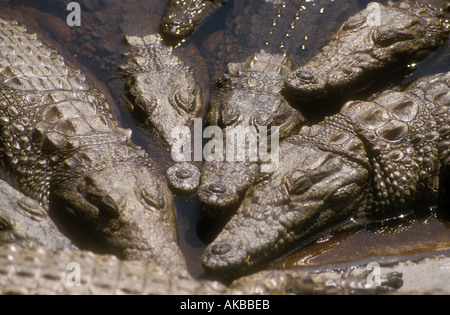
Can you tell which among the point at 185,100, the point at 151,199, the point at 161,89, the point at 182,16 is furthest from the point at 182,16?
the point at 151,199

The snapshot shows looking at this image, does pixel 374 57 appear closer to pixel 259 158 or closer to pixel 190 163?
pixel 259 158

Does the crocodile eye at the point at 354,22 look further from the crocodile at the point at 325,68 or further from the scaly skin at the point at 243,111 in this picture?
the scaly skin at the point at 243,111

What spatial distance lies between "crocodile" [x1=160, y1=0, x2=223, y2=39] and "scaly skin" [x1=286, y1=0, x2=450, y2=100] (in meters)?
1.54

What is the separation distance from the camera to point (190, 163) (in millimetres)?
4516

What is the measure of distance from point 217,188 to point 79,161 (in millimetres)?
1209

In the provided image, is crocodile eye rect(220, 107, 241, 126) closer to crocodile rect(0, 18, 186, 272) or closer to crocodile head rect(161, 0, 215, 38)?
crocodile rect(0, 18, 186, 272)

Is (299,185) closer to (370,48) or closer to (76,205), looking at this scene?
(76,205)

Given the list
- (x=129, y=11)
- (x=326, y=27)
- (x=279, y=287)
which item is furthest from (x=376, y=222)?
(x=129, y=11)

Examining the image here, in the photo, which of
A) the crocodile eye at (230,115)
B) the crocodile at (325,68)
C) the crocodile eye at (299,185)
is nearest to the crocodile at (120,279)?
the crocodile eye at (299,185)

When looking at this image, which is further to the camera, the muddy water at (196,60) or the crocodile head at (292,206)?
the muddy water at (196,60)

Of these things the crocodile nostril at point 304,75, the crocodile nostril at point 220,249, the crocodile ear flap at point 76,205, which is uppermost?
the crocodile nostril at point 304,75

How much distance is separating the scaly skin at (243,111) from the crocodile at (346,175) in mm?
166

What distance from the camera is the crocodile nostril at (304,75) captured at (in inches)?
191

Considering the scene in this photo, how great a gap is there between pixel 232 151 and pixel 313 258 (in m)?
1.17
